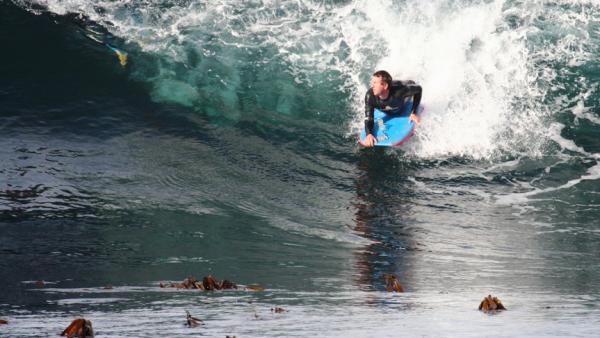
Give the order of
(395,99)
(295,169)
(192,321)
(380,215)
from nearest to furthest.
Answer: (192,321) → (380,215) → (295,169) → (395,99)

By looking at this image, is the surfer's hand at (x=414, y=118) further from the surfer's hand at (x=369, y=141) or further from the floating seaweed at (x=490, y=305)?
the floating seaweed at (x=490, y=305)

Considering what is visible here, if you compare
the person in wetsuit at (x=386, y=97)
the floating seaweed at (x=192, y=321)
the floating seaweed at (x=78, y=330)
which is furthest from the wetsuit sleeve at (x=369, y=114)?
the floating seaweed at (x=78, y=330)

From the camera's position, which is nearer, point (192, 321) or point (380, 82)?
point (192, 321)

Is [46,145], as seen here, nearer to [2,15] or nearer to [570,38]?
[2,15]

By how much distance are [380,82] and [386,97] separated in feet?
1.48

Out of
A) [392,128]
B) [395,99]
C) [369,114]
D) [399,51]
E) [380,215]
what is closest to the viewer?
[380,215]

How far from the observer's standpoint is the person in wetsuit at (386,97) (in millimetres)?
10730

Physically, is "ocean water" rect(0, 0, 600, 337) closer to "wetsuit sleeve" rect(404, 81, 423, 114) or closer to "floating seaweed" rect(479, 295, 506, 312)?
"floating seaweed" rect(479, 295, 506, 312)

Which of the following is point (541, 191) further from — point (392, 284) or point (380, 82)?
point (392, 284)

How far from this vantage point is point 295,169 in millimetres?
10281

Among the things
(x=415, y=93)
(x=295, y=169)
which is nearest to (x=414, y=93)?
(x=415, y=93)

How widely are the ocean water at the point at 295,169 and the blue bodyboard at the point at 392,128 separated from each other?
18 cm

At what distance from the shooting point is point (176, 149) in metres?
10.5

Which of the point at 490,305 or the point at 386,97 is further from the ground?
the point at 386,97
